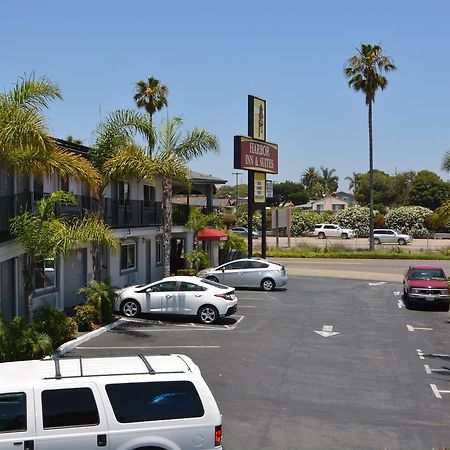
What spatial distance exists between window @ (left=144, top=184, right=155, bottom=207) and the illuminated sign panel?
4199 mm

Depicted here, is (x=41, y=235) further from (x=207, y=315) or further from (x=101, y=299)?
(x=207, y=315)

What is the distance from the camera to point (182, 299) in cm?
2103

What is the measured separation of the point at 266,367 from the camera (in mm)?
15258

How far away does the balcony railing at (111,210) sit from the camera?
16.5 meters

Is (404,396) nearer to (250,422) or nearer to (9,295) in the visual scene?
(250,422)

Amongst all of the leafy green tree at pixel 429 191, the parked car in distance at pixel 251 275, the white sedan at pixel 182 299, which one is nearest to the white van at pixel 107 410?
the white sedan at pixel 182 299

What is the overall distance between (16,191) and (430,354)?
1208cm

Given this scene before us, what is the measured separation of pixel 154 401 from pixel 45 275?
559 inches

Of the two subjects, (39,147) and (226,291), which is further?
(226,291)

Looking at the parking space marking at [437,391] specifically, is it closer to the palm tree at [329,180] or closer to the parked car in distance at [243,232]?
the parked car in distance at [243,232]

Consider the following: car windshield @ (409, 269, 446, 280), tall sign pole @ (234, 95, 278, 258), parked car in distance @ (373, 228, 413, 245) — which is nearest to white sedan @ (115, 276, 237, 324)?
car windshield @ (409, 269, 446, 280)

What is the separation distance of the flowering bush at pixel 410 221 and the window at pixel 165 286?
59855 mm

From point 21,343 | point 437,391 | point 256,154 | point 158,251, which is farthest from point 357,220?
point 21,343

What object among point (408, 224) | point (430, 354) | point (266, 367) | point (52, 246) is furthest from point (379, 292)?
point (408, 224)
